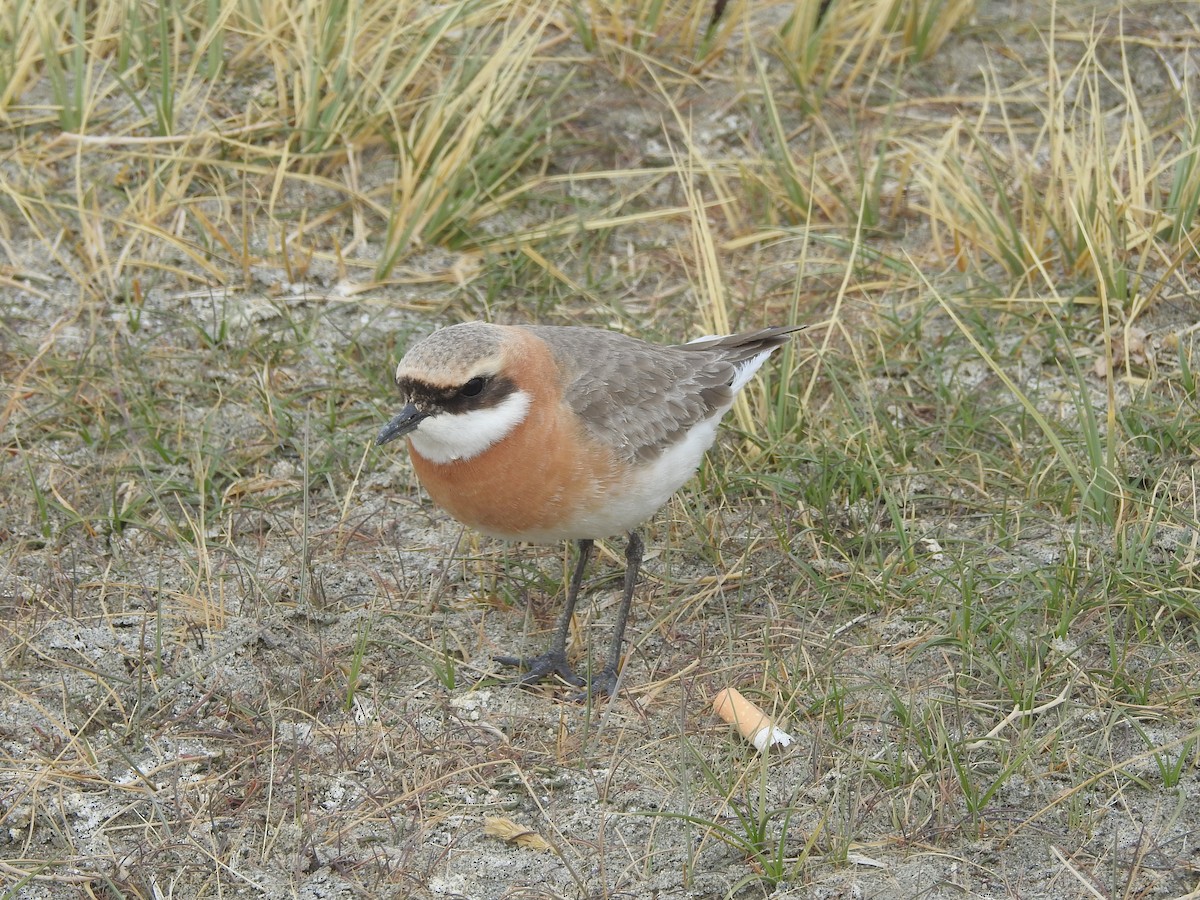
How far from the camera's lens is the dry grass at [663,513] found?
4.04 m

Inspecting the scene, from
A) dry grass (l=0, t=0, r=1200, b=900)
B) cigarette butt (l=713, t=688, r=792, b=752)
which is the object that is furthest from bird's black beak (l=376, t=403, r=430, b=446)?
cigarette butt (l=713, t=688, r=792, b=752)

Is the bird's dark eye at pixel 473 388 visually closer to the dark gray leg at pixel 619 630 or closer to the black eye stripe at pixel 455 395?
the black eye stripe at pixel 455 395

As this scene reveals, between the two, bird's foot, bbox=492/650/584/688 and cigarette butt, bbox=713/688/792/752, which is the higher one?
cigarette butt, bbox=713/688/792/752

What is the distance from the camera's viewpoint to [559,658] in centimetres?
482

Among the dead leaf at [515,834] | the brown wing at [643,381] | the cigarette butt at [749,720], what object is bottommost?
the dead leaf at [515,834]

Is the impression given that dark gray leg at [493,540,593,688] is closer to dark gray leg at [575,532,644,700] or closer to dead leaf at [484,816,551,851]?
dark gray leg at [575,532,644,700]

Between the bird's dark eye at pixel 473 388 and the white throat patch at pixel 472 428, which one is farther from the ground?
the bird's dark eye at pixel 473 388

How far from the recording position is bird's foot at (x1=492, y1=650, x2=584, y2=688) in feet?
15.6

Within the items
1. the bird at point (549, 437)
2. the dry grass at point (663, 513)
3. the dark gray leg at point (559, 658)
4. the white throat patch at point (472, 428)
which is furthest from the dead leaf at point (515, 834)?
the white throat patch at point (472, 428)

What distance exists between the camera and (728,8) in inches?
302

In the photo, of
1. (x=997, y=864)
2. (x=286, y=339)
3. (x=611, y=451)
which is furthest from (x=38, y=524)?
(x=997, y=864)

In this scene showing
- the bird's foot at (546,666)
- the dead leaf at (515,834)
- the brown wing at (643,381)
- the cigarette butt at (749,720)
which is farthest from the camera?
the bird's foot at (546,666)

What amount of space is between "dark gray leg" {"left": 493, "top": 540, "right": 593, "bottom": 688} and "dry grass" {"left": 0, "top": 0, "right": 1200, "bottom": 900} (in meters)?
0.10

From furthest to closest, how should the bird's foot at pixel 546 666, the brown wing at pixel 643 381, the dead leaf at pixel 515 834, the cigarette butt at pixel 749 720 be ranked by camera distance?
the bird's foot at pixel 546 666, the brown wing at pixel 643 381, the cigarette butt at pixel 749 720, the dead leaf at pixel 515 834
